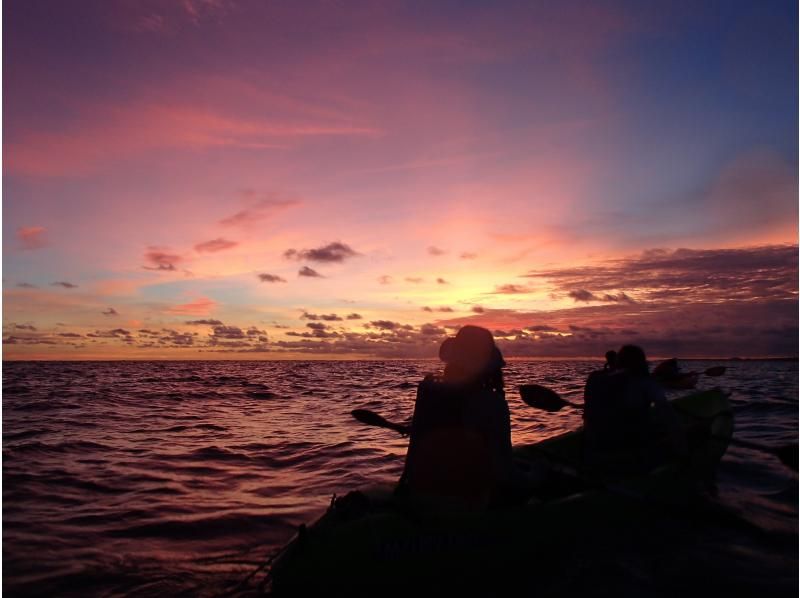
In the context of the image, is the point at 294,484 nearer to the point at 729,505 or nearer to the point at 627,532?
the point at 627,532

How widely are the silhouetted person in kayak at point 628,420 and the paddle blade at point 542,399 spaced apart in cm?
66

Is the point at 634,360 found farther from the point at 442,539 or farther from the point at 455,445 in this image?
the point at 442,539

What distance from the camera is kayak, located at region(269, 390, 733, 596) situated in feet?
14.6

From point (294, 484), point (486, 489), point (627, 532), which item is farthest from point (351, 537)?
point (294, 484)

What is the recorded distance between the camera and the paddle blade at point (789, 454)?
6336mm

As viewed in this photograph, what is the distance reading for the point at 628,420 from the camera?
6836 millimetres

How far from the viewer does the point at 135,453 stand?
11.4m

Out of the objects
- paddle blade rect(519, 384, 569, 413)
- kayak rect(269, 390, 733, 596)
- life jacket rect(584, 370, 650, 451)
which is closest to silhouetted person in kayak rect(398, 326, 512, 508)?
kayak rect(269, 390, 733, 596)

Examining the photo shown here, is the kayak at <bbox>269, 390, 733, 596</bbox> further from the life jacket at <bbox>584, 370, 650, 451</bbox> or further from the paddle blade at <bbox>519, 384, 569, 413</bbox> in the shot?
the paddle blade at <bbox>519, 384, 569, 413</bbox>

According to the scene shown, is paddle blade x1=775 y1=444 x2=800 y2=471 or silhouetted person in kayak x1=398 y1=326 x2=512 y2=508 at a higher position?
silhouetted person in kayak x1=398 y1=326 x2=512 y2=508

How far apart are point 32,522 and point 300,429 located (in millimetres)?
8382

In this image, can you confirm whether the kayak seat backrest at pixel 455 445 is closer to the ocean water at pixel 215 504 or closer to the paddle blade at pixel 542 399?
the ocean water at pixel 215 504

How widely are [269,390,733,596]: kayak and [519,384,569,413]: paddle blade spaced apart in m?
1.37

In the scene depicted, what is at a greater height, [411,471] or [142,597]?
[411,471]
